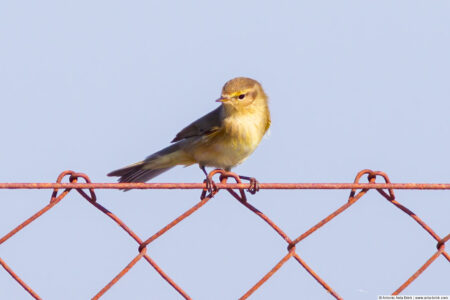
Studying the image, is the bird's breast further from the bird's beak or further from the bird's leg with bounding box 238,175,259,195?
the bird's leg with bounding box 238,175,259,195

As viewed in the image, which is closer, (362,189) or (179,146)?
(362,189)

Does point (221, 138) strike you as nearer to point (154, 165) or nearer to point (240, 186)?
point (154, 165)

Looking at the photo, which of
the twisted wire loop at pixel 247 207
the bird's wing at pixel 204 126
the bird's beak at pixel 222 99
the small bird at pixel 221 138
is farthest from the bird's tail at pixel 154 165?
the twisted wire loop at pixel 247 207

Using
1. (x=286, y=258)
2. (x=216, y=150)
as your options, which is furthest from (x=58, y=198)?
(x=216, y=150)

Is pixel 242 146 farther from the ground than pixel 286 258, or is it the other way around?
pixel 242 146

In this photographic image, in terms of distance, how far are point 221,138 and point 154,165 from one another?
612 millimetres

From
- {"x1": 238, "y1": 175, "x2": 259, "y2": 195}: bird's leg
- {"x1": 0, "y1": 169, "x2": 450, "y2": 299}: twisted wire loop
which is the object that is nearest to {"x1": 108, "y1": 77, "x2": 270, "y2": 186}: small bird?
{"x1": 238, "y1": 175, "x2": 259, "y2": 195}: bird's leg

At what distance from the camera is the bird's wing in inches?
238

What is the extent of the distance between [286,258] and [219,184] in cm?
44

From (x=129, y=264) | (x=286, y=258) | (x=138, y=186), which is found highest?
(x=138, y=186)

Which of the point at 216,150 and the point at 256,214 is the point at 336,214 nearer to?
the point at 256,214

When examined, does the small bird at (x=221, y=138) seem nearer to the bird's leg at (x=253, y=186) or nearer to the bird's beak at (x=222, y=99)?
the bird's beak at (x=222, y=99)

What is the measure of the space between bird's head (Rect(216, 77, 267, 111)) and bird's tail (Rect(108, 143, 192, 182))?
59cm

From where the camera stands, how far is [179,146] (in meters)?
6.23
